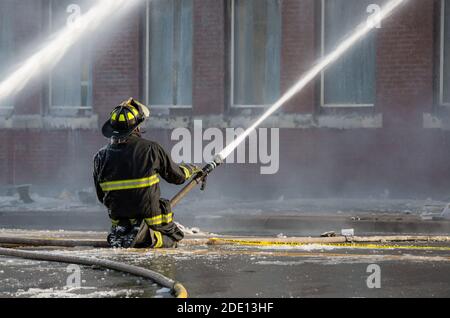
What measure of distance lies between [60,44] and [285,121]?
5.23 m

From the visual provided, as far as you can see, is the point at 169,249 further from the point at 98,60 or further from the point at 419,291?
the point at 98,60

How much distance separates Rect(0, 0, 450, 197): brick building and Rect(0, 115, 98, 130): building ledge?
0.08 ft

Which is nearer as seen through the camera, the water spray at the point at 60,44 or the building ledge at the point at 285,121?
the building ledge at the point at 285,121

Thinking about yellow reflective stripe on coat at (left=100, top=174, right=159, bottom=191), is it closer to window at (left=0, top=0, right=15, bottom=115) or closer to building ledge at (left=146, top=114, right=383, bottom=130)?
building ledge at (left=146, top=114, right=383, bottom=130)

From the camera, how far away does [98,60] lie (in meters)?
21.0

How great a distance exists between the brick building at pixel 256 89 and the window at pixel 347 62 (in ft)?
0.07

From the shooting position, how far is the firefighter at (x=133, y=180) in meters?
10.0

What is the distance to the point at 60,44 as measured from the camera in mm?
21734

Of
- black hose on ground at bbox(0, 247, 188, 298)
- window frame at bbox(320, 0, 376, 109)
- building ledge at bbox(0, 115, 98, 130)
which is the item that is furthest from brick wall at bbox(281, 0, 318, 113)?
black hose on ground at bbox(0, 247, 188, 298)

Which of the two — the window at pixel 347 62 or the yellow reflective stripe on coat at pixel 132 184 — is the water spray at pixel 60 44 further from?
the yellow reflective stripe on coat at pixel 132 184

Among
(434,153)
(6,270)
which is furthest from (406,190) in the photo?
(6,270)

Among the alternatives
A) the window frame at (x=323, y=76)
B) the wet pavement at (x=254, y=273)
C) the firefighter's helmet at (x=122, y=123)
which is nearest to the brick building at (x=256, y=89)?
the window frame at (x=323, y=76)

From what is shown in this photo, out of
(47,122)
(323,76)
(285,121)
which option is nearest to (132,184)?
(285,121)

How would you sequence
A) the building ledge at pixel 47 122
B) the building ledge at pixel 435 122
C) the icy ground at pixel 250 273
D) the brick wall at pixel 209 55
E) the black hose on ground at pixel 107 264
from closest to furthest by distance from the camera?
the black hose on ground at pixel 107 264, the icy ground at pixel 250 273, the building ledge at pixel 435 122, the brick wall at pixel 209 55, the building ledge at pixel 47 122
